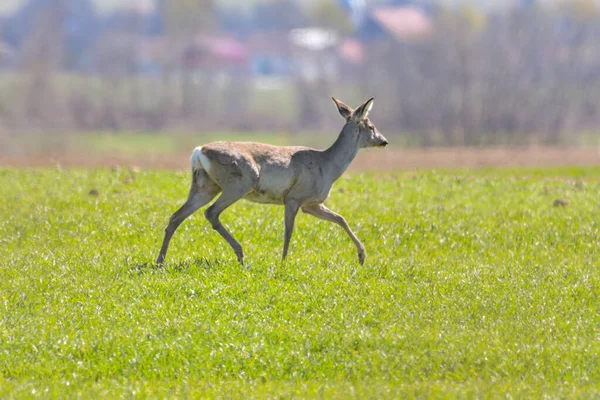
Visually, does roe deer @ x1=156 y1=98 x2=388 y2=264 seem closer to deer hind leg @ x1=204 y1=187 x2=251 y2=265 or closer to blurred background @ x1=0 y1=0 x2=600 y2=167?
deer hind leg @ x1=204 y1=187 x2=251 y2=265

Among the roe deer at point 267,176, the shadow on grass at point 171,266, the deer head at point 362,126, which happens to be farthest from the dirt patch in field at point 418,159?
the shadow on grass at point 171,266

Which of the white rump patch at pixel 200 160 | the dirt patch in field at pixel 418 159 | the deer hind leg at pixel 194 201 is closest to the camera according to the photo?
the white rump patch at pixel 200 160

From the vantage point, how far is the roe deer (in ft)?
41.3

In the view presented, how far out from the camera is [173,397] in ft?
28.9

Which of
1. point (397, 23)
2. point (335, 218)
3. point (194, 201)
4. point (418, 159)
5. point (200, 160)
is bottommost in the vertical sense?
point (418, 159)

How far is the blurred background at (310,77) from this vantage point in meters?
47.4

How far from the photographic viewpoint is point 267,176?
1289 centimetres

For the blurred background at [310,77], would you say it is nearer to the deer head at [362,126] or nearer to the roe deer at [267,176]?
the deer head at [362,126]

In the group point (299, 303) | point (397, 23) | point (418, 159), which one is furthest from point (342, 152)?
point (397, 23)

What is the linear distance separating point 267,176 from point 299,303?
2.13 m

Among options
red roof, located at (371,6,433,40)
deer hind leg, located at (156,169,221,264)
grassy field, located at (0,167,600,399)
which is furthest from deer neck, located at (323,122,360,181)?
red roof, located at (371,6,433,40)

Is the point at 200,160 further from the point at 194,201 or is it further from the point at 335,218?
the point at 335,218

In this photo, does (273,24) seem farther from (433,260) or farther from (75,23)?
(433,260)

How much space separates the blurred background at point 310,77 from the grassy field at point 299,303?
86.4 feet
